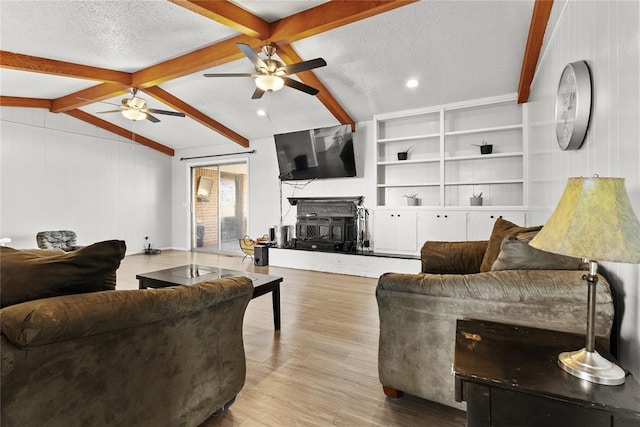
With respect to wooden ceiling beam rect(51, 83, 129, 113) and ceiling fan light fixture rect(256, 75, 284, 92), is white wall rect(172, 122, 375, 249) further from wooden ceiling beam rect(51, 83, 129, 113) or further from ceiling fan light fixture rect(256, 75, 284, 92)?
wooden ceiling beam rect(51, 83, 129, 113)

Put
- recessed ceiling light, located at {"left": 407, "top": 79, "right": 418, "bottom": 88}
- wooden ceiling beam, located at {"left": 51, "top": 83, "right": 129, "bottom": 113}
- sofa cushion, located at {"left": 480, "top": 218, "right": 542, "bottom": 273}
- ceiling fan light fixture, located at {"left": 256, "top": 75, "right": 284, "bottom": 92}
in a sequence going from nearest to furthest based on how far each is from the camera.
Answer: sofa cushion, located at {"left": 480, "top": 218, "right": 542, "bottom": 273} → ceiling fan light fixture, located at {"left": 256, "top": 75, "right": 284, "bottom": 92} → recessed ceiling light, located at {"left": 407, "top": 79, "right": 418, "bottom": 88} → wooden ceiling beam, located at {"left": 51, "top": 83, "right": 129, "bottom": 113}

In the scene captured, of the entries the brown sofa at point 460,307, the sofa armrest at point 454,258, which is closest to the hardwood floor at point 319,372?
the brown sofa at point 460,307

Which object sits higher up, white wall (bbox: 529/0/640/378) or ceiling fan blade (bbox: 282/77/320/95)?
ceiling fan blade (bbox: 282/77/320/95)

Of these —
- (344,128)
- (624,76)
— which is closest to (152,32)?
(344,128)

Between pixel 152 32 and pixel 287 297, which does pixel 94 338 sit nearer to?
pixel 287 297

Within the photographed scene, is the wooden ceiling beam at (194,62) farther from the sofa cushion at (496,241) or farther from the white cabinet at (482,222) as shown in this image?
the white cabinet at (482,222)

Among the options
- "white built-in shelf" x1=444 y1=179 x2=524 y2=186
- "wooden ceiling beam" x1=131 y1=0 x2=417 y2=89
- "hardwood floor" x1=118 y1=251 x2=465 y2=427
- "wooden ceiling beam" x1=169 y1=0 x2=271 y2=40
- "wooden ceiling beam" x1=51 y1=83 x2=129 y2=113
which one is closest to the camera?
"hardwood floor" x1=118 y1=251 x2=465 y2=427

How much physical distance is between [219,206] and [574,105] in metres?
7.28

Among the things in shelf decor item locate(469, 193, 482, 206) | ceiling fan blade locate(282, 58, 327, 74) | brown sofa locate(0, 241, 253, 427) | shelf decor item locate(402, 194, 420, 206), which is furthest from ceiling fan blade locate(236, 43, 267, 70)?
shelf decor item locate(469, 193, 482, 206)

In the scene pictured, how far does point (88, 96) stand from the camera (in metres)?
5.55

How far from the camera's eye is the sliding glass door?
301 inches

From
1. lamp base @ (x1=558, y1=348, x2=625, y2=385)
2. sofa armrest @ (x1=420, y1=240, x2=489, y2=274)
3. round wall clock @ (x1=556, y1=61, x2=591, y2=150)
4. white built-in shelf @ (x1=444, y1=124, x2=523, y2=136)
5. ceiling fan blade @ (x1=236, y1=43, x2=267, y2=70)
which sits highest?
ceiling fan blade @ (x1=236, y1=43, x2=267, y2=70)

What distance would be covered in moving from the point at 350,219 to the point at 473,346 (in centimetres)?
454

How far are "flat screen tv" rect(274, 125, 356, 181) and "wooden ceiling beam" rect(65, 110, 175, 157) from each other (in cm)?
365
